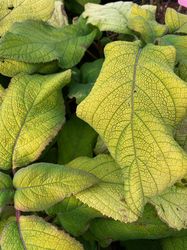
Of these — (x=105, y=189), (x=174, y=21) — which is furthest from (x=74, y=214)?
(x=174, y=21)

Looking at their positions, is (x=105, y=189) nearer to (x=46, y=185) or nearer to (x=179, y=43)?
(x=46, y=185)

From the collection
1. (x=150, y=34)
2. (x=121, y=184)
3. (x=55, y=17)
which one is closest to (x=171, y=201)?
(x=121, y=184)

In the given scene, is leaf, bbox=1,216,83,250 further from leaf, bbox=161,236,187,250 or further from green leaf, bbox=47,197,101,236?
leaf, bbox=161,236,187,250

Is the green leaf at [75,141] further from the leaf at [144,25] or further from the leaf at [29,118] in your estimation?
the leaf at [144,25]


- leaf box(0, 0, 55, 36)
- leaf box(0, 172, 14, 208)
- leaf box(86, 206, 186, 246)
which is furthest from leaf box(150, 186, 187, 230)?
leaf box(0, 0, 55, 36)

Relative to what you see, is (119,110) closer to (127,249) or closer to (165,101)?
(165,101)

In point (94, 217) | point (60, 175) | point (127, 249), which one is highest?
point (60, 175)
